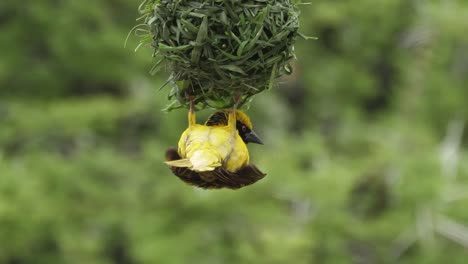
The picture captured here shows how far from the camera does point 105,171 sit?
10289mm

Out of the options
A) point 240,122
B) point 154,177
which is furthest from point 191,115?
point 154,177

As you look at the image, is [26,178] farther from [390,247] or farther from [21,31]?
[390,247]

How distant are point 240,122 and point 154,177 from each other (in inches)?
275

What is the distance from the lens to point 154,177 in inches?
395

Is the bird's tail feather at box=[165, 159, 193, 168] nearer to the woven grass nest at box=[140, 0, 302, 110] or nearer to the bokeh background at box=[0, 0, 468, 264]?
the woven grass nest at box=[140, 0, 302, 110]

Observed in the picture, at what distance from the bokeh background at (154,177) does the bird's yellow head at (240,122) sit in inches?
225

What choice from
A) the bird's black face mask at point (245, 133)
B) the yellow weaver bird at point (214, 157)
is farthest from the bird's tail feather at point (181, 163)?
the bird's black face mask at point (245, 133)

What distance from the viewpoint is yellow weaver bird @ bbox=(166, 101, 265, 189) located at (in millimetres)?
2779

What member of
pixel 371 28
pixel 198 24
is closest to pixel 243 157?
pixel 198 24

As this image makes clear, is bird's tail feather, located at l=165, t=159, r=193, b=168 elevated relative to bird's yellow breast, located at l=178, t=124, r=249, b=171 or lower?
lower

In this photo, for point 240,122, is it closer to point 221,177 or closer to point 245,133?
point 245,133

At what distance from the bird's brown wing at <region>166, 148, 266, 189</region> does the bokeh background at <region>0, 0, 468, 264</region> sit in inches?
231

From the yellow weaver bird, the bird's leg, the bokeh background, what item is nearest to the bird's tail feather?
the yellow weaver bird

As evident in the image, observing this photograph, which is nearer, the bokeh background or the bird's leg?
the bird's leg
